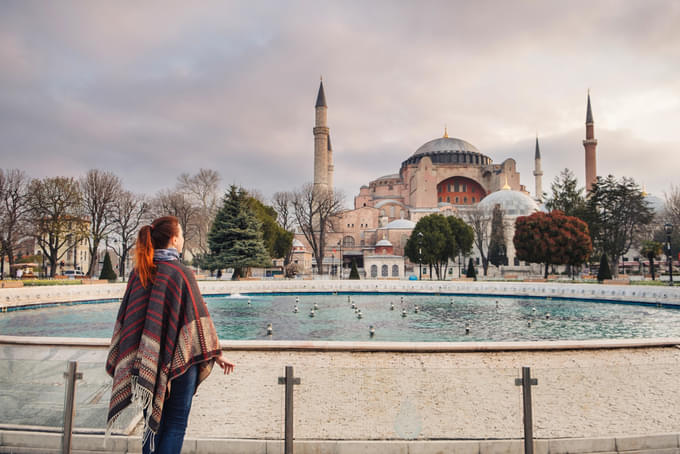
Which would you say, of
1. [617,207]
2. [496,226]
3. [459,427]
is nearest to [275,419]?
[459,427]

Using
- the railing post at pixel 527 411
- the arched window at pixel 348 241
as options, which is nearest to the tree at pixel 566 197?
the arched window at pixel 348 241

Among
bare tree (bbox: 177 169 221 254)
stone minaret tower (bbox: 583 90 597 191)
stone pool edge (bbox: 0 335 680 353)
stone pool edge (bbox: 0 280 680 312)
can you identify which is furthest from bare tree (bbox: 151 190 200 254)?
stone minaret tower (bbox: 583 90 597 191)

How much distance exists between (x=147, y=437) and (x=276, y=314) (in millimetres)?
12245

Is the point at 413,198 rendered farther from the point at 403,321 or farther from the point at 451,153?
the point at 403,321

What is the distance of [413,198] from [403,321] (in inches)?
1861

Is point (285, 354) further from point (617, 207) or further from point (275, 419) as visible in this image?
point (617, 207)

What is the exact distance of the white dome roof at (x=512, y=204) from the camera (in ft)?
155

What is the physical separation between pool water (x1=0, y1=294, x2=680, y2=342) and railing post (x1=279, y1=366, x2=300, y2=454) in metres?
6.93

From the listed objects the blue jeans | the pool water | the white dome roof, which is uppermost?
the white dome roof

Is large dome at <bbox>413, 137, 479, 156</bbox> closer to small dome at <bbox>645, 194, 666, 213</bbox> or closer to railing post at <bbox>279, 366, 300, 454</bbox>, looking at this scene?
small dome at <bbox>645, 194, 666, 213</bbox>

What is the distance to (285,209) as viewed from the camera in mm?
42781

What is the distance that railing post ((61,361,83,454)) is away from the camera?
2.88 m

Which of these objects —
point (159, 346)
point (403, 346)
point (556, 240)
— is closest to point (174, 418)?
point (159, 346)

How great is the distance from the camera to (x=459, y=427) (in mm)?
2979
